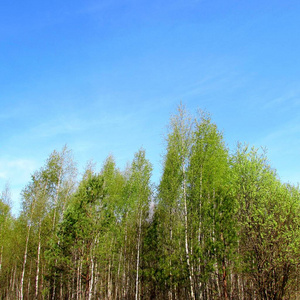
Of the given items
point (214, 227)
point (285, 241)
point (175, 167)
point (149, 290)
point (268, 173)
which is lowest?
point (149, 290)

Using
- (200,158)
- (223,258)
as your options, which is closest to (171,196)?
(200,158)

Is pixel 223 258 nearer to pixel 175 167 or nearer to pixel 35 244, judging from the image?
pixel 175 167

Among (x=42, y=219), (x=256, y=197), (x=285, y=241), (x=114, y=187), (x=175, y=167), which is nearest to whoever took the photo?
(x=285, y=241)

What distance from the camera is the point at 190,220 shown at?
69.4ft

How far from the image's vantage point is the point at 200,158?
2116 cm

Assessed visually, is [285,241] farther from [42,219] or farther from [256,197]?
[42,219]

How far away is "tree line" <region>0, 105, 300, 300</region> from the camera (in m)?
16.4

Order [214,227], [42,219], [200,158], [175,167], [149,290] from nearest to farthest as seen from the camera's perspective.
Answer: [214,227], [200,158], [175,167], [42,219], [149,290]

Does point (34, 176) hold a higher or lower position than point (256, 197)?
higher

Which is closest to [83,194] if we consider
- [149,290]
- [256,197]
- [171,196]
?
[171,196]

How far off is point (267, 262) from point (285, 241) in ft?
5.38

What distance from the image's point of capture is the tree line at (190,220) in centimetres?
1644

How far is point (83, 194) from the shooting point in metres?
21.2

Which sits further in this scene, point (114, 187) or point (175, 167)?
point (114, 187)
